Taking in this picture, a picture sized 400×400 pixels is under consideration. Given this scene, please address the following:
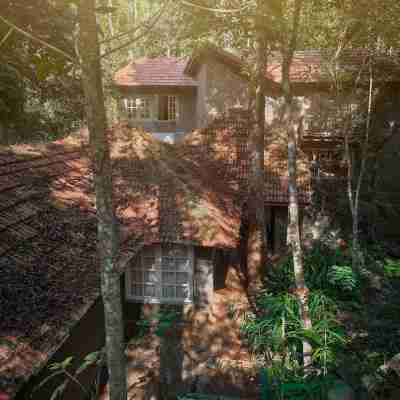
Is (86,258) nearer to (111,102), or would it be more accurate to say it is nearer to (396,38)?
(396,38)

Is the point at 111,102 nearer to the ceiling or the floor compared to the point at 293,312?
nearer to the ceiling

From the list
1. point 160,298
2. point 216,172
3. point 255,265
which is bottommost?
point 160,298

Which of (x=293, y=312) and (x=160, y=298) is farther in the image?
(x=160, y=298)

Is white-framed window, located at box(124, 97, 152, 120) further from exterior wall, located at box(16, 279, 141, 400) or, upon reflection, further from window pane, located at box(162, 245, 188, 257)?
exterior wall, located at box(16, 279, 141, 400)

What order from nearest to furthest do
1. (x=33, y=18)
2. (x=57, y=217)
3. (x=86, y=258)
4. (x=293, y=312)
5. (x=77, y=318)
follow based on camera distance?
(x=33, y=18) < (x=77, y=318) < (x=86, y=258) < (x=57, y=217) < (x=293, y=312)

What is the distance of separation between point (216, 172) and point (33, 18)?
32.5 feet

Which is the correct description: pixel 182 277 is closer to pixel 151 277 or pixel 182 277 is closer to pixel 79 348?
pixel 151 277

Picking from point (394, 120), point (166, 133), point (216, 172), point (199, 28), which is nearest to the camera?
point (199, 28)

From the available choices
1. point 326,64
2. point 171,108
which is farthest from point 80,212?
point 171,108

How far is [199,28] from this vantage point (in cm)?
987

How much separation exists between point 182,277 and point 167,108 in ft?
49.0

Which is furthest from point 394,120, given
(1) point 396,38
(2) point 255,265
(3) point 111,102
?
(3) point 111,102

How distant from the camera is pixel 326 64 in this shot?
12633mm

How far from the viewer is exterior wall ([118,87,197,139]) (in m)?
22.7
